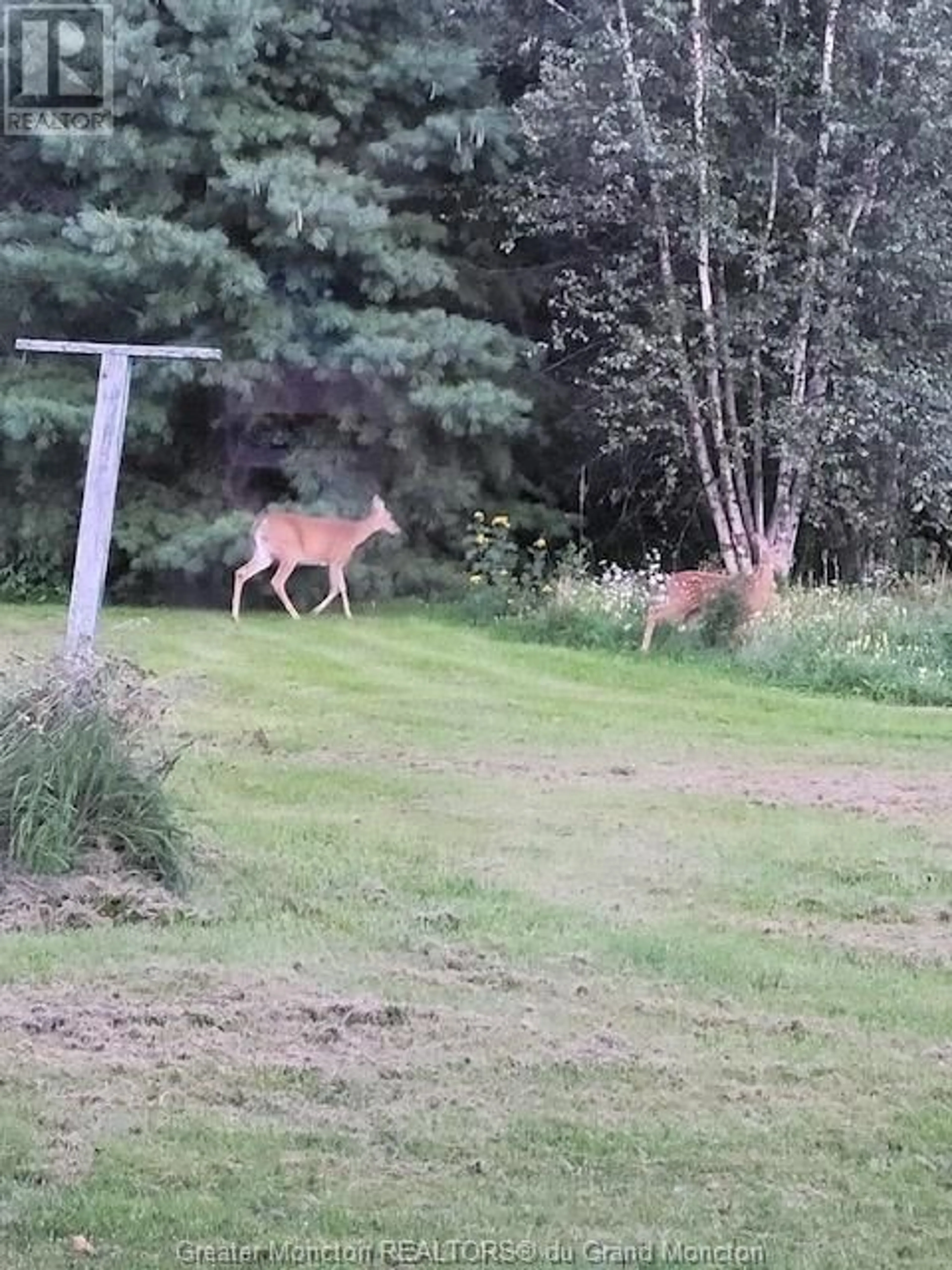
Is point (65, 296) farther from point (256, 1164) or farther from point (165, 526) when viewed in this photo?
point (256, 1164)

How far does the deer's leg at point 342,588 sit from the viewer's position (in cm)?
1405

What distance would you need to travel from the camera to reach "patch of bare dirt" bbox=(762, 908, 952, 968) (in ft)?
16.5

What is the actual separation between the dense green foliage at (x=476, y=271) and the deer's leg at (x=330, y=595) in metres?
0.28

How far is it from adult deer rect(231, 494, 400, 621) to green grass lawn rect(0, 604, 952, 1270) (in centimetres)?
582

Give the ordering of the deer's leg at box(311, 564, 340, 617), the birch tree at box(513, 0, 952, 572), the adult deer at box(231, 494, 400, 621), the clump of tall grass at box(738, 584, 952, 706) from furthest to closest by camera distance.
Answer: the deer's leg at box(311, 564, 340, 617)
the adult deer at box(231, 494, 400, 621)
the birch tree at box(513, 0, 952, 572)
the clump of tall grass at box(738, 584, 952, 706)

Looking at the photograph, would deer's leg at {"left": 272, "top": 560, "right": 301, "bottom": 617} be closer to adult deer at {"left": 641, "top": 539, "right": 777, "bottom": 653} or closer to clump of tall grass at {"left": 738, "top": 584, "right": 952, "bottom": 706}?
adult deer at {"left": 641, "top": 539, "right": 777, "bottom": 653}

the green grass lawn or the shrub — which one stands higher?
the shrub

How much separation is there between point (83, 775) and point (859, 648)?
21.5 feet

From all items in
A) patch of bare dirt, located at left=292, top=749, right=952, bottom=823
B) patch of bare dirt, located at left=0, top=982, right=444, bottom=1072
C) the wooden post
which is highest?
the wooden post

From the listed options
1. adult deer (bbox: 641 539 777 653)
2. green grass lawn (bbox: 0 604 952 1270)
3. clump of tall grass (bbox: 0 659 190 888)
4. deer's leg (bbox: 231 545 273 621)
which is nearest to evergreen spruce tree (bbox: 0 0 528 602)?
deer's leg (bbox: 231 545 273 621)

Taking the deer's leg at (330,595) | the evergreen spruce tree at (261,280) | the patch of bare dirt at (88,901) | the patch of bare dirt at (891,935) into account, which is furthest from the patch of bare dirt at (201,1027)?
the evergreen spruce tree at (261,280)

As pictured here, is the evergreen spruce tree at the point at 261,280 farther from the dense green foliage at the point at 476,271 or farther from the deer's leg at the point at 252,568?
the deer's leg at the point at 252,568

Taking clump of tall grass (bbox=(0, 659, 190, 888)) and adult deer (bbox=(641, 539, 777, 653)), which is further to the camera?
adult deer (bbox=(641, 539, 777, 653))

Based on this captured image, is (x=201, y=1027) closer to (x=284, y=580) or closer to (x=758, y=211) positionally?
(x=284, y=580)
